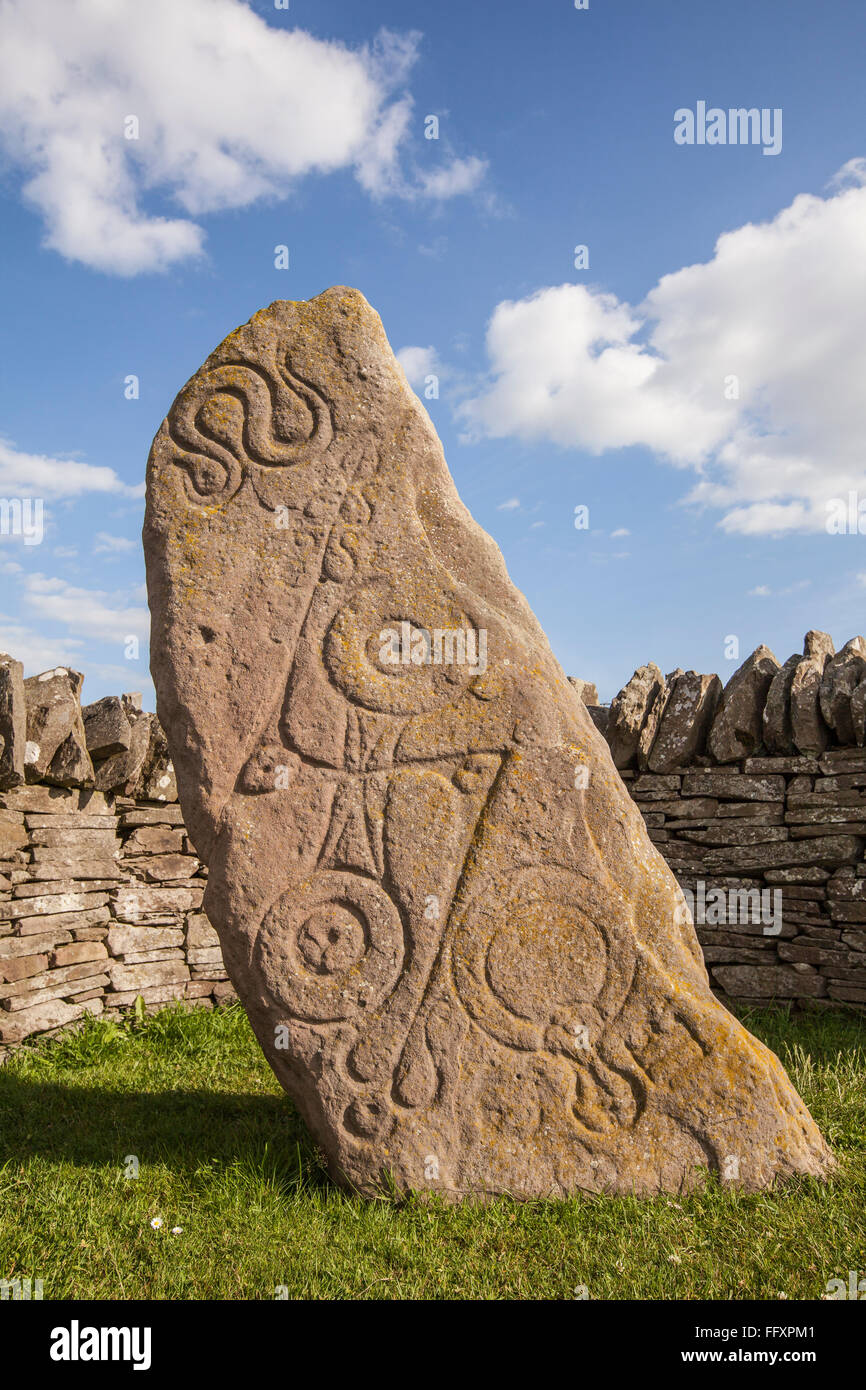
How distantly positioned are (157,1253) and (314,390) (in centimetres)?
301

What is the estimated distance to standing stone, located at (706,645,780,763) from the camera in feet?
20.0

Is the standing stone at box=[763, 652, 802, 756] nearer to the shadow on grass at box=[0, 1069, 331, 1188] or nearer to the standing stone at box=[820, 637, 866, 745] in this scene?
the standing stone at box=[820, 637, 866, 745]

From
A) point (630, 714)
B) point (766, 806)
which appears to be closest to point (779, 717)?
point (766, 806)

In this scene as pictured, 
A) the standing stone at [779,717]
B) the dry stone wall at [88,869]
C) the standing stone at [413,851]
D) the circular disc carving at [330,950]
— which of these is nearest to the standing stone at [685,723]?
the standing stone at [779,717]

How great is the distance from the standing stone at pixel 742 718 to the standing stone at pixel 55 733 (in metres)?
3.95

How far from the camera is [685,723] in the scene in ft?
20.6

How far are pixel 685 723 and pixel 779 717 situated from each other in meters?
0.60

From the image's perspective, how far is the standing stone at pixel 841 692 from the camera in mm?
5758

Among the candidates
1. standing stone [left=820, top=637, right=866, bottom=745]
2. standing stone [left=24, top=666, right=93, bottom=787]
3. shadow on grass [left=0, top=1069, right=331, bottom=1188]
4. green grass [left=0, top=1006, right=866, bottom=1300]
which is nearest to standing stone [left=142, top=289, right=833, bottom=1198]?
green grass [left=0, top=1006, right=866, bottom=1300]

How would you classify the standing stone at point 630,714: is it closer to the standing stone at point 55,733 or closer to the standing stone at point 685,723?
the standing stone at point 685,723

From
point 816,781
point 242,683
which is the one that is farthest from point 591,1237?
point 816,781
